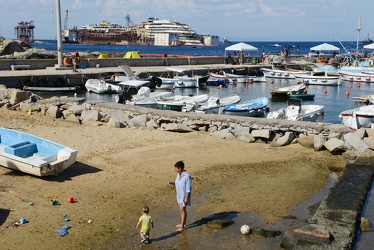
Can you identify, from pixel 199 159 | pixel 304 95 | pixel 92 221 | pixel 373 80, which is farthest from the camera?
pixel 373 80

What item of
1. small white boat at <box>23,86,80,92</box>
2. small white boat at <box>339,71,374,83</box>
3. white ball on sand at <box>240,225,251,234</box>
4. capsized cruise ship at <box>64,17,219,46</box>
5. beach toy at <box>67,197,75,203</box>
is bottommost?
white ball on sand at <box>240,225,251,234</box>

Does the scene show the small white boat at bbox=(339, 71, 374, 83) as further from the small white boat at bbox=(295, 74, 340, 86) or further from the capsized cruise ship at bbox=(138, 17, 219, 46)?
the capsized cruise ship at bbox=(138, 17, 219, 46)

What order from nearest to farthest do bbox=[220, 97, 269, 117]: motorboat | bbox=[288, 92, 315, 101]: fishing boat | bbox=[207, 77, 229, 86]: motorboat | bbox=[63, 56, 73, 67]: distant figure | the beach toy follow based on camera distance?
the beach toy
bbox=[220, 97, 269, 117]: motorboat
bbox=[288, 92, 315, 101]: fishing boat
bbox=[63, 56, 73, 67]: distant figure
bbox=[207, 77, 229, 86]: motorboat

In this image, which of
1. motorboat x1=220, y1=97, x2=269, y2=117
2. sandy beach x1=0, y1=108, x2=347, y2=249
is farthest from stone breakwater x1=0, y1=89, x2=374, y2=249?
motorboat x1=220, y1=97, x2=269, y2=117

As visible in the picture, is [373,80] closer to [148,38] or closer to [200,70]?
[200,70]

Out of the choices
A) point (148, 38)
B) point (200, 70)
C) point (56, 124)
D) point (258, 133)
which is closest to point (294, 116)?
point (258, 133)

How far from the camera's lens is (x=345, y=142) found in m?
14.5

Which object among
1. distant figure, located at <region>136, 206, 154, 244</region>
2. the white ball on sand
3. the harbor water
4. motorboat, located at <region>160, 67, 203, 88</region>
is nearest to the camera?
distant figure, located at <region>136, 206, 154, 244</region>

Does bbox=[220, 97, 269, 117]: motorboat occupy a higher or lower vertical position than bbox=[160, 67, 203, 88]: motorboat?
lower

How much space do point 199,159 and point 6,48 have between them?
4420 centimetres

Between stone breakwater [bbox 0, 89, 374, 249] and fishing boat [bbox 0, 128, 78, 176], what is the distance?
4968mm

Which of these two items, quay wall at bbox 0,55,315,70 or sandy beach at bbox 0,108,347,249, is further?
quay wall at bbox 0,55,315,70

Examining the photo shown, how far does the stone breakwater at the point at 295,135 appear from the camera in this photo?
815 centimetres

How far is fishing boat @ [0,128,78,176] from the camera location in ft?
35.9
